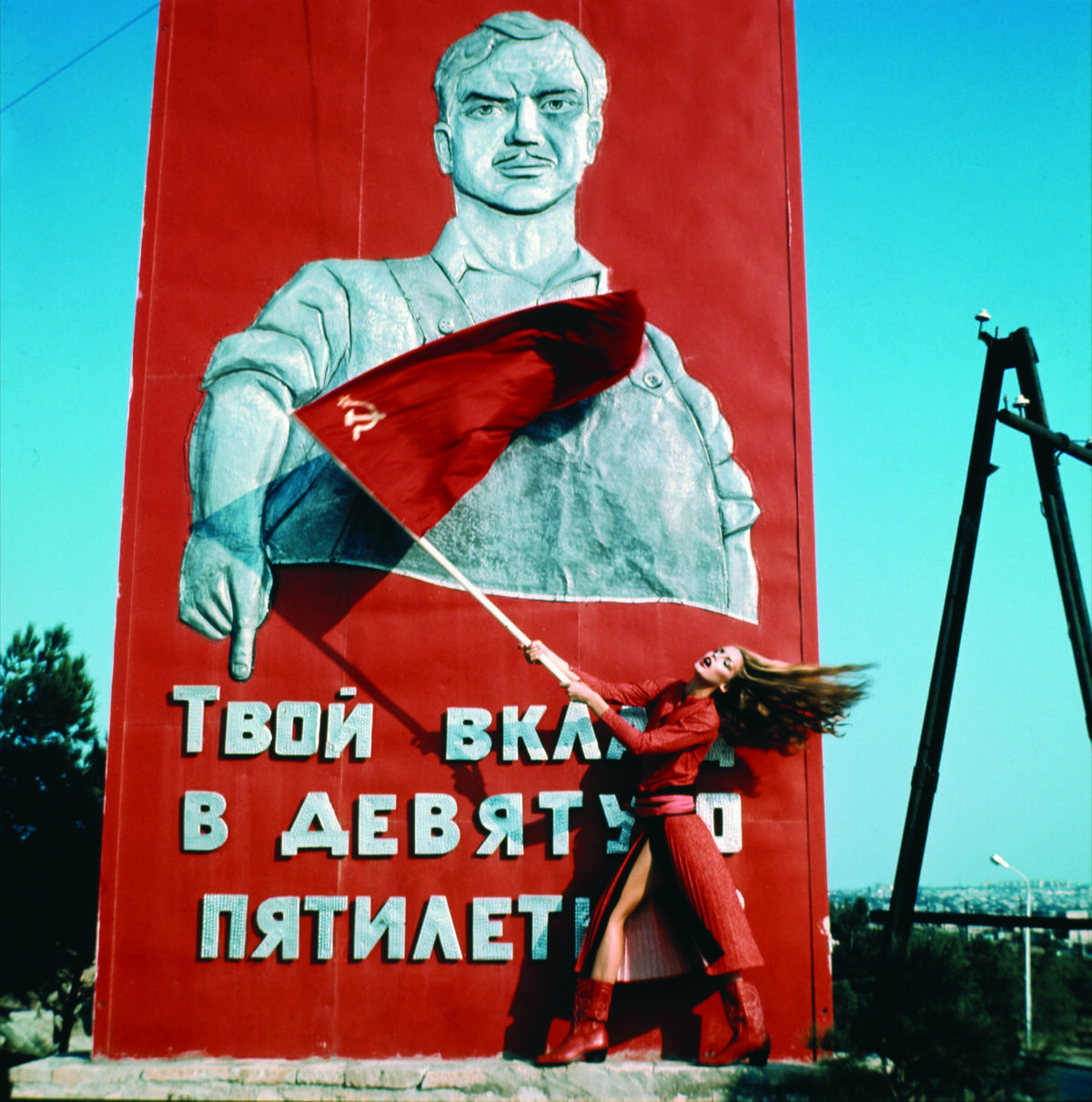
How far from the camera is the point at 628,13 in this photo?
924 centimetres

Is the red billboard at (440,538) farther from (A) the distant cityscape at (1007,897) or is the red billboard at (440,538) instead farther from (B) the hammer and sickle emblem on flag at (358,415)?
(A) the distant cityscape at (1007,897)

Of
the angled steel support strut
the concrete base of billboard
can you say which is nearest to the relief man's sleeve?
the angled steel support strut

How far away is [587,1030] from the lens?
7051mm

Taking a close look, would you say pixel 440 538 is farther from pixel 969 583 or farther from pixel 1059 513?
pixel 1059 513

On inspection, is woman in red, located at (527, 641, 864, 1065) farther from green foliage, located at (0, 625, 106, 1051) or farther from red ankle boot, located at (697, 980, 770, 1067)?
green foliage, located at (0, 625, 106, 1051)

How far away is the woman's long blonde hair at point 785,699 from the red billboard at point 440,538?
0.27 m

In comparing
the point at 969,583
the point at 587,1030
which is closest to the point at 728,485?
the point at 969,583

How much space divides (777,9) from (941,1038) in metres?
6.98

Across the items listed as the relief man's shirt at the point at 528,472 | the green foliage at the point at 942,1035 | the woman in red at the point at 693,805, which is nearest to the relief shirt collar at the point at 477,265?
the relief man's shirt at the point at 528,472

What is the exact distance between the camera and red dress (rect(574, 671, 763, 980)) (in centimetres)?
709

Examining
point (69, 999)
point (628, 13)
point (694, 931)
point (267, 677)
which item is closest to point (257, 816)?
point (267, 677)

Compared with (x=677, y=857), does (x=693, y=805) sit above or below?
above

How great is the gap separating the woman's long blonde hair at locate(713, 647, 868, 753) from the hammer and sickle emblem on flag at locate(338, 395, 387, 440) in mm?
2583

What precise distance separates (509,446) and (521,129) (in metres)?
2.31
